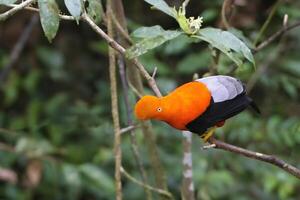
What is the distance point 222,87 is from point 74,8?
1.02 ft

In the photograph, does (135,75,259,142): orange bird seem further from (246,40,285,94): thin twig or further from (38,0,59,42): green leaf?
(246,40,285,94): thin twig

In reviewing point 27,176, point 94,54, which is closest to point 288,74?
point 94,54

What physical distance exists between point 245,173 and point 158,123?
16.9 inches

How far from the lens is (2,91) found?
322 cm

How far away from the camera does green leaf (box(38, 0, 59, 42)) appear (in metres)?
1.12

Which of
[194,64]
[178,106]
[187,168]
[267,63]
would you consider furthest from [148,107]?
[267,63]

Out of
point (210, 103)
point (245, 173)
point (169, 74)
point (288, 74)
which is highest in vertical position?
point (210, 103)

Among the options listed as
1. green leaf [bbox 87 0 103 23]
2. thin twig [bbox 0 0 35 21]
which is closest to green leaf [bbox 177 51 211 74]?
green leaf [bbox 87 0 103 23]

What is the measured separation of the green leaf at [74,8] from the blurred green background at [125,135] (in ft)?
3.81

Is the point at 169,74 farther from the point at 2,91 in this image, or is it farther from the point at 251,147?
the point at 2,91

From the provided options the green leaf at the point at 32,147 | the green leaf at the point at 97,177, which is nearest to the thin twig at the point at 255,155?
the green leaf at the point at 97,177

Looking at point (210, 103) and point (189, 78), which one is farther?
point (189, 78)

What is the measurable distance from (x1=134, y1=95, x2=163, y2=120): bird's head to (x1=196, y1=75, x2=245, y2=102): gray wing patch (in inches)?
4.8

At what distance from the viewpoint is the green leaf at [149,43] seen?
1178mm
